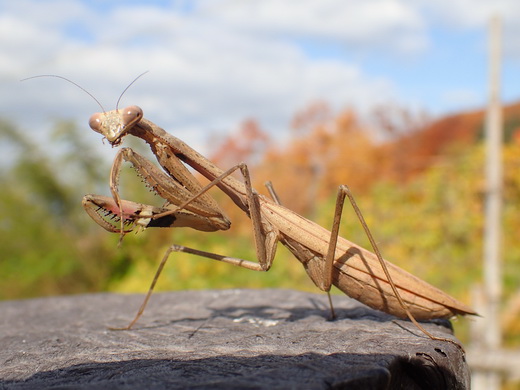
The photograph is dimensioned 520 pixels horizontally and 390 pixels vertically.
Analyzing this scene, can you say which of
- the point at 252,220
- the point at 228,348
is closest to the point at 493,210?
the point at 252,220

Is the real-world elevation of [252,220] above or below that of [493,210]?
below

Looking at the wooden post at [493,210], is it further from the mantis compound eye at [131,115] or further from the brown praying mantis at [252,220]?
the mantis compound eye at [131,115]

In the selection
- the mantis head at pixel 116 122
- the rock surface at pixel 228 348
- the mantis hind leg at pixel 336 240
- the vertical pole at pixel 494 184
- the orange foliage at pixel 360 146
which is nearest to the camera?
the rock surface at pixel 228 348

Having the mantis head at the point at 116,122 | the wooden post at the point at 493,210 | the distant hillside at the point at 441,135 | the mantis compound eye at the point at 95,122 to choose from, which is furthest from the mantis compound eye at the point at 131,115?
the distant hillside at the point at 441,135

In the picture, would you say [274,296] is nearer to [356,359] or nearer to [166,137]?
[166,137]

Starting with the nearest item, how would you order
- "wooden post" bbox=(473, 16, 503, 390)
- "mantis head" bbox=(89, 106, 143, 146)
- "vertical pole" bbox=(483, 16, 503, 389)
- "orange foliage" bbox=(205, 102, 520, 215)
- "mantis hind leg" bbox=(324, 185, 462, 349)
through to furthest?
"mantis head" bbox=(89, 106, 143, 146) → "mantis hind leg" bbox=(324, 185, 462, 349) → "wooden post" bbox=(473, 16, 503, 390) → "vertical pole" bbox=(483, 16, 503, 389) → "orange foliage" bbox=(205, 102, 520, 215)

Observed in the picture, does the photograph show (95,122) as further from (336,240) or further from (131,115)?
(336,240)

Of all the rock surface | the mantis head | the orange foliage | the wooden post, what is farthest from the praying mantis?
the orange foliage

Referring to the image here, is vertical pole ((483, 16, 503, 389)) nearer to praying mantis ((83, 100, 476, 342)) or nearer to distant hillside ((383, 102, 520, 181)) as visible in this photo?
praying mantis ((83, 100, 476, 342))
